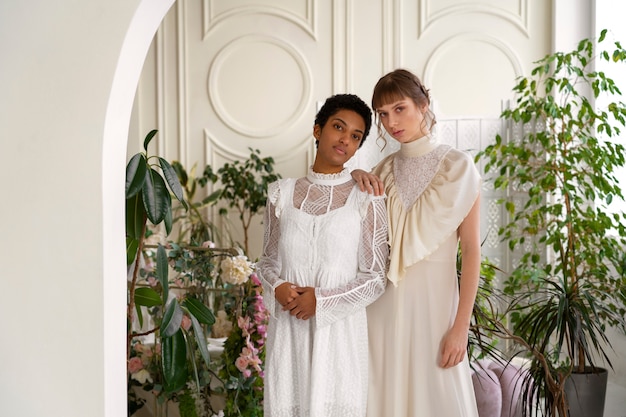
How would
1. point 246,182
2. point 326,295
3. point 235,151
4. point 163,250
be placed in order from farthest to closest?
point 235,151 < point 246,182 < point 163,250 < point 326,295

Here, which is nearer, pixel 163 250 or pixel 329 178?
pixel 329 178

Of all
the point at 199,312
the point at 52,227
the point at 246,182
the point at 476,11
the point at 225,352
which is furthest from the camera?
the point at 476,11

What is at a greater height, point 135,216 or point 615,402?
point 135,216

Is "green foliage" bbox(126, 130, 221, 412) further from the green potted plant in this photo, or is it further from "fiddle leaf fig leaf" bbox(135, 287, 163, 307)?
the green potted plant

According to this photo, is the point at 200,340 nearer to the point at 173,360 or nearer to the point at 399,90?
the point at 173,360

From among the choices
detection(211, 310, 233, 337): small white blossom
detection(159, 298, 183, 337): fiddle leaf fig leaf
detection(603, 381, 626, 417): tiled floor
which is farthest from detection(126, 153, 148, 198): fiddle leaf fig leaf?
detection(603, 381, 626, 417): tiled floor

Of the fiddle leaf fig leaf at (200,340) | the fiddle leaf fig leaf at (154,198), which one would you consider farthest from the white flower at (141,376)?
the fiddle leaf fig leaf at (154,198)

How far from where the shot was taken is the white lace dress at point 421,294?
220 centimetres

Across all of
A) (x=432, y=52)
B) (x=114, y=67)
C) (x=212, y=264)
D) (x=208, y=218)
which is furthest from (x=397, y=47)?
(x=114, y=67)

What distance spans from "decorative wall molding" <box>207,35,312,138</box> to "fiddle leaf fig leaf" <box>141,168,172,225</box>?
3634mm

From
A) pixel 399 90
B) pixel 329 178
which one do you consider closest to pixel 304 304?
pixel 329 178

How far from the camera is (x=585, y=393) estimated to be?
3422 mm

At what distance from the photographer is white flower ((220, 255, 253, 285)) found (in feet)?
10.3

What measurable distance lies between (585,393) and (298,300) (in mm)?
1993
